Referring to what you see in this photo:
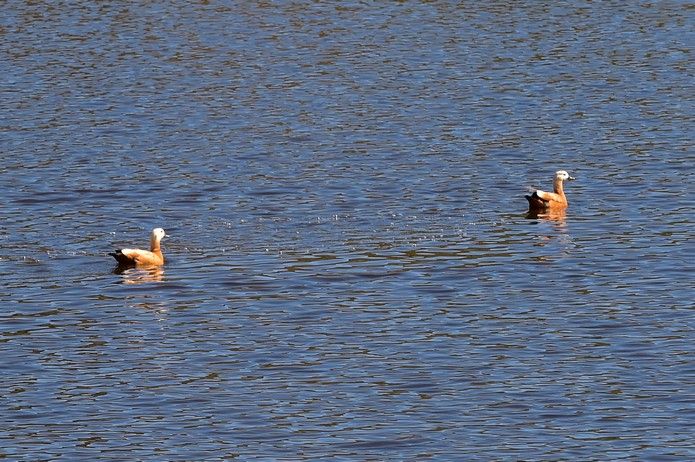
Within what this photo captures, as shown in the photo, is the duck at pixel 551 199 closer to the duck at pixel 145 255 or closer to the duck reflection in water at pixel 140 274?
the duck at pixel 145 255

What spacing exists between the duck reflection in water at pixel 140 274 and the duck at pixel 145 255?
0.26 feet

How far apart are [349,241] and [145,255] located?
13.2 feet

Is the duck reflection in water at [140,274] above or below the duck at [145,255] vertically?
below

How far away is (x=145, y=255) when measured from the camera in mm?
29594

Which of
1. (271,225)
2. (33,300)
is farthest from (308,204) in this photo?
(33,300)

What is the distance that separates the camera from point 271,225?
32.7 meters

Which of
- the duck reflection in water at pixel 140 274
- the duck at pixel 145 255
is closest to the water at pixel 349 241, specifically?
the duck reflection in water at pixel 140 274

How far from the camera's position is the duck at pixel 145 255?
29.5m

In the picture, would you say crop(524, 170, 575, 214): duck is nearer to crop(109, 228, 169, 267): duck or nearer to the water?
→ the water

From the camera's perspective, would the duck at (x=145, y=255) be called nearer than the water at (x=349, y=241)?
No

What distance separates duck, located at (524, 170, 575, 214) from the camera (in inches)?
1312

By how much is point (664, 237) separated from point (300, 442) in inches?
495

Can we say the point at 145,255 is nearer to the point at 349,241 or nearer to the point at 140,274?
the point at 140,274

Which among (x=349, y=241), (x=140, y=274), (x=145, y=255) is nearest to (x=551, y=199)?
(x=349, y=241)
